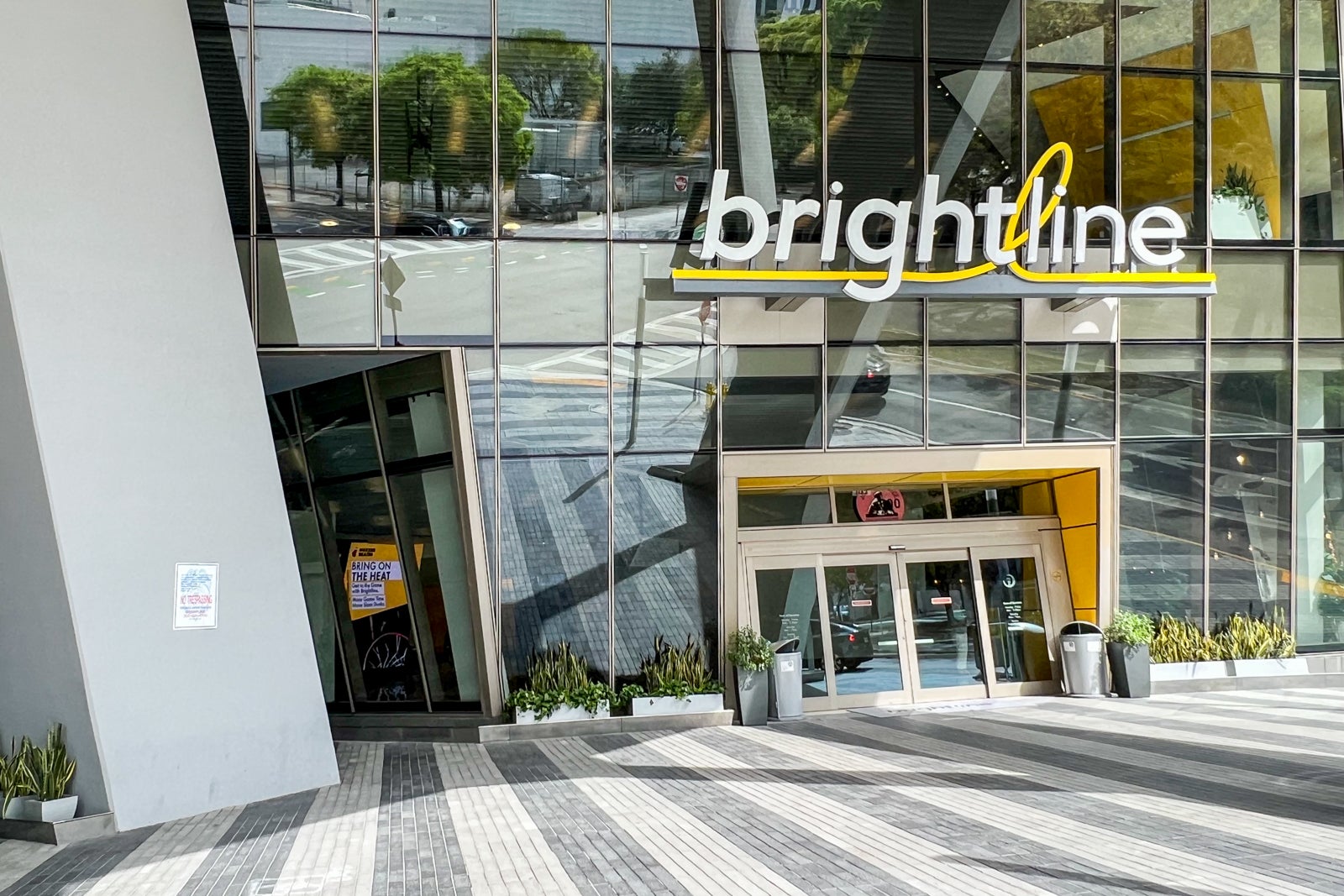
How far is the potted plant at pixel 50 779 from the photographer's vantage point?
10.0 metres

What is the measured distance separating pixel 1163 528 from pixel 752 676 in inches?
270

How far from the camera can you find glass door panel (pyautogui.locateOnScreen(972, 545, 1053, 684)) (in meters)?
18.0

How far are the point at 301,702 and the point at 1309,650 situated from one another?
1495 cm

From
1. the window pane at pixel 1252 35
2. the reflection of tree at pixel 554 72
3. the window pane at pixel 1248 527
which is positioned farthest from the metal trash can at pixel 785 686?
the window pane at pixel 1252 35

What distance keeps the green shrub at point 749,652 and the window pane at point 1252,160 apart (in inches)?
371

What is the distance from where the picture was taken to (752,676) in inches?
623

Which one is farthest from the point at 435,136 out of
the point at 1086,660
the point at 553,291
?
the point at 1086,660

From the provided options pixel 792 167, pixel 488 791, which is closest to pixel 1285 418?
pixel 792 167

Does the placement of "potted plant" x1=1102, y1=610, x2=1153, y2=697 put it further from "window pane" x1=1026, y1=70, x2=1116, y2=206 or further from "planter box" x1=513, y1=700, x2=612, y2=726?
"planter box" x1=513, y1=700, x2=612, y2=726

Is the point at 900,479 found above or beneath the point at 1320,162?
beneath

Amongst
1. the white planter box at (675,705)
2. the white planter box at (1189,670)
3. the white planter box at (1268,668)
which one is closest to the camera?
the white planter box at (675,705)

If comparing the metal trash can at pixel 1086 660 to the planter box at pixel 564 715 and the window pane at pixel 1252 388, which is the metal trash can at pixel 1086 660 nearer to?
the window pane at pixel 1252 388

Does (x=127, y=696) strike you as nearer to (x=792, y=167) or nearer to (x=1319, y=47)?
(x=792, y=167)

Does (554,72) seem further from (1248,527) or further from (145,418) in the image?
(1248,527)
